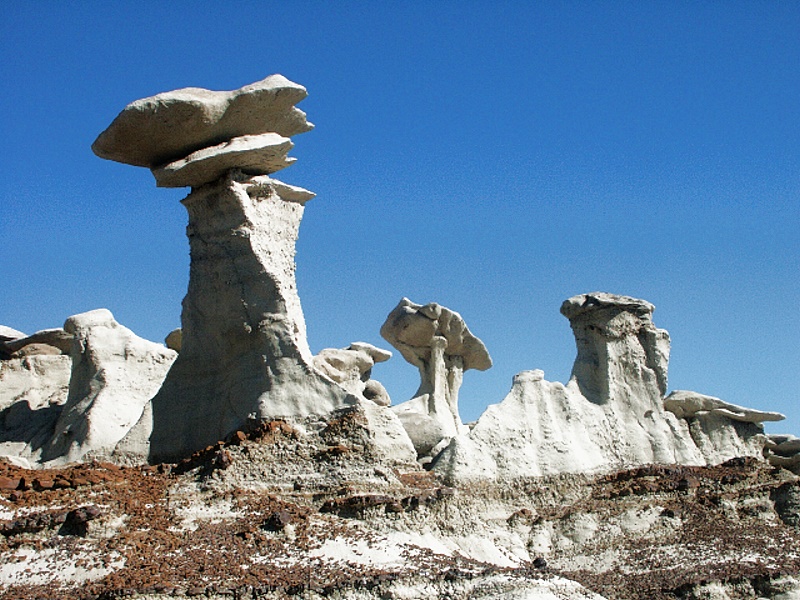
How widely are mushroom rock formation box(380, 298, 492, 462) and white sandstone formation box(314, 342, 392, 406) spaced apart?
641 mm

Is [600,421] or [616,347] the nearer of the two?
[600,421]

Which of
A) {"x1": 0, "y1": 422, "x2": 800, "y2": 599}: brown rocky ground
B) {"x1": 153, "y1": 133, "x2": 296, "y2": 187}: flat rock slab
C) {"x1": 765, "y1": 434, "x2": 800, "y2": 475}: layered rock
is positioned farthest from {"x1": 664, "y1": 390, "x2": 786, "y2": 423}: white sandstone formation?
{"x1": 153, "y1": 133, "x2": 296, "y2": 187}: flat rock slab

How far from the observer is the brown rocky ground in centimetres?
2192

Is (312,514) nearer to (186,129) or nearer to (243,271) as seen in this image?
(243,271)

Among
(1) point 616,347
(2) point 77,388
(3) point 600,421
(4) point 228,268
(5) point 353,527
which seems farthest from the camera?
(1) point 616,347

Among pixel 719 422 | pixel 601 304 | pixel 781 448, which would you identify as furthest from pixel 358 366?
pixel 781 448

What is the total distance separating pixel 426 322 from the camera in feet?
115

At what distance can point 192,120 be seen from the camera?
92.1 ft

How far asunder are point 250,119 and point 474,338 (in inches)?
395

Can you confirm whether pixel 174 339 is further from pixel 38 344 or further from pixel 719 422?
pixel 719 422

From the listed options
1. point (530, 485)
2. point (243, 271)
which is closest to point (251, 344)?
point (243, 271)

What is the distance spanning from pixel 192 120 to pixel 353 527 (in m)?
9.12

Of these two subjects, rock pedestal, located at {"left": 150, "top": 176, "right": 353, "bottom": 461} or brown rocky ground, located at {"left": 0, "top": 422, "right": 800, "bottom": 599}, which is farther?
rock pedestal, located at {"left": 150, "top": 176, "right": 353, "bottom": 461}

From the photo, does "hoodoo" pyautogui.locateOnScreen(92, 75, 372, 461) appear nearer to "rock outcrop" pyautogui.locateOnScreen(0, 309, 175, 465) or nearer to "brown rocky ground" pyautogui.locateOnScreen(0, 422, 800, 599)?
"brown rocky ground" pyautogui.locateOnScreen(0, 422, 800, 599)
